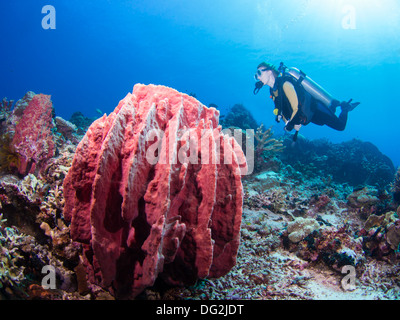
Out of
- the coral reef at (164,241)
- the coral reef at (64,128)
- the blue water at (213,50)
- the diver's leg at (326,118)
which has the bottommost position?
the coral reef at (164,241)

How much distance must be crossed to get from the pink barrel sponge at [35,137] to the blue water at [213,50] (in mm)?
13313

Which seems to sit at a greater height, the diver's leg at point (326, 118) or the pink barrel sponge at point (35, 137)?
the diver's leg at point (326, 118)

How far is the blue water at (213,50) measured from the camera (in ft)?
161

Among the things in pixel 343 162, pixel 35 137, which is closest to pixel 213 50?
pixel 343 162

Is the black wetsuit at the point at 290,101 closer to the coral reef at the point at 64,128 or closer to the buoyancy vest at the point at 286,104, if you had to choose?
the buoyancy vest at the point at 286,104

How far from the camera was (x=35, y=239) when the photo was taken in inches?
90.7

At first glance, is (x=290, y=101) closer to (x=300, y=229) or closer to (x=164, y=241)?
(x=300, y=229)

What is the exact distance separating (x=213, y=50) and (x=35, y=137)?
281 ft

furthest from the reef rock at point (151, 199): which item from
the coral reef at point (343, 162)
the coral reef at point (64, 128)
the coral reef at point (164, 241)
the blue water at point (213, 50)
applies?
the blue water at point (213, 50)

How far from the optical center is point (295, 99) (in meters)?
5.59

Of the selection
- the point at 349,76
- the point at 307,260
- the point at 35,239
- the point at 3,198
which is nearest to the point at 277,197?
the point at 307,260

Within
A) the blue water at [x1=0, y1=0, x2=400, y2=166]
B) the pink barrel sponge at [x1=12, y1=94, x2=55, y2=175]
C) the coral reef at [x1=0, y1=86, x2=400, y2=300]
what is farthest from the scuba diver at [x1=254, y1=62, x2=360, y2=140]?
the blue water at [x1=0, y1=0, x2=400, y2=166]

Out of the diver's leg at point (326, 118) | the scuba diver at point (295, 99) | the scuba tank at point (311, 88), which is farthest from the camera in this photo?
the diver's leg at point (326, 118)
